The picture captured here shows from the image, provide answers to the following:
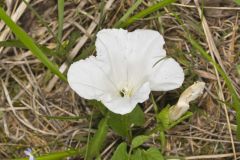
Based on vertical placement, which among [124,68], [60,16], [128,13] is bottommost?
[124,68]

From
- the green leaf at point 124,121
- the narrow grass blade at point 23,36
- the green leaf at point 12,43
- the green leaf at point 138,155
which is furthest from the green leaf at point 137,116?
the green leaf at point 12,43

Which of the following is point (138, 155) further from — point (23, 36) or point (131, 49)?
point (23, 36)

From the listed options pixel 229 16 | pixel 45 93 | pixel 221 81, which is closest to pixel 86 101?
pixel 45 93

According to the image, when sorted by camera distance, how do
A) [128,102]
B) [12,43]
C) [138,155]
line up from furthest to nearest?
[12,43] < [138,155] < [128,102]

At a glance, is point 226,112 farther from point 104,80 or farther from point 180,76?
point 104,80

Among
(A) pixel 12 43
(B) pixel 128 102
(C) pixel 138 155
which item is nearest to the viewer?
(B) pixel 128 102

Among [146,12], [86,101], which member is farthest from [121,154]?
[146,12]
